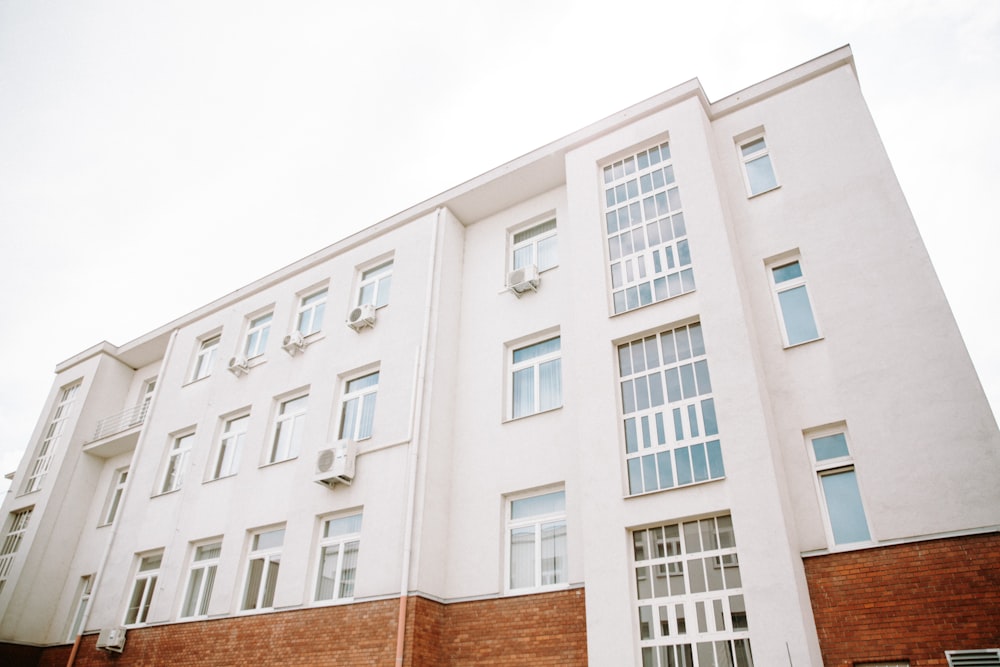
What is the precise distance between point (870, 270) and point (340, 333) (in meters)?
10.2

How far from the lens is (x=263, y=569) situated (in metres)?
13.1

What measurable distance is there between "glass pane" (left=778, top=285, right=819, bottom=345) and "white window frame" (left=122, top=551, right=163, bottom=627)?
13.2m

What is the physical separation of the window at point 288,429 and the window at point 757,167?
9.78 m

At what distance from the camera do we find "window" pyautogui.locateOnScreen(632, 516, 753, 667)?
856 cm

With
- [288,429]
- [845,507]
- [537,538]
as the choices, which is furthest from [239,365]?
[845,507]

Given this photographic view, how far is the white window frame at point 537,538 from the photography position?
10.7m

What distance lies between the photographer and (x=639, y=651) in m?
8.91

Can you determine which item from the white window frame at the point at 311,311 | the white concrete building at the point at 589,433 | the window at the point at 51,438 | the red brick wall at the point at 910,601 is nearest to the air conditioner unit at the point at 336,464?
the white concrete building at the point at 589,433

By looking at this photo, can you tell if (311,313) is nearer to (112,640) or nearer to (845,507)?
(112,640)

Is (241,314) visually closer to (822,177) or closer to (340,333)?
(340,333)

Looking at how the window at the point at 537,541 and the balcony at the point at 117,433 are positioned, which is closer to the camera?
the window at the point at 537,541

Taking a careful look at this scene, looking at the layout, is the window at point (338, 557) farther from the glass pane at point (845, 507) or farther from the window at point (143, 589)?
the glass pane at point (845, 507)

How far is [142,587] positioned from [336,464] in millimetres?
6479

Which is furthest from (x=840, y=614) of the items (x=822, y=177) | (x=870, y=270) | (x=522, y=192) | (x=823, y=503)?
(x=522, y=192)
